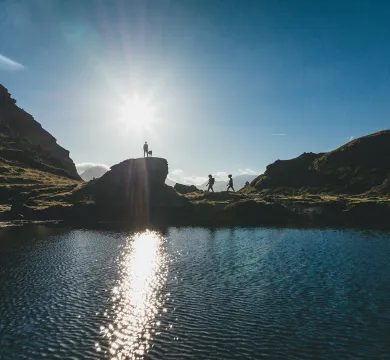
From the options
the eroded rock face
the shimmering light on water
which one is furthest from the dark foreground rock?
the shimmering light on water

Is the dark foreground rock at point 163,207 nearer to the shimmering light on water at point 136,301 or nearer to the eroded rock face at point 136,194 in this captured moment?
the eroded rock face at point 136,194

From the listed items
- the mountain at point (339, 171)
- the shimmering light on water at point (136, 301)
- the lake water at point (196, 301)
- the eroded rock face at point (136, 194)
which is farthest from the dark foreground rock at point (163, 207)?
the shimmering light on water at point (136, 301)

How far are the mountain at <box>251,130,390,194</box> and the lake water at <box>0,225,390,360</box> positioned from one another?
90.3 m

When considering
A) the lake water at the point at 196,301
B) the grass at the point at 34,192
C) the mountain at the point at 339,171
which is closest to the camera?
the lake water at the point at 196,301

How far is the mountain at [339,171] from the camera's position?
157750mm

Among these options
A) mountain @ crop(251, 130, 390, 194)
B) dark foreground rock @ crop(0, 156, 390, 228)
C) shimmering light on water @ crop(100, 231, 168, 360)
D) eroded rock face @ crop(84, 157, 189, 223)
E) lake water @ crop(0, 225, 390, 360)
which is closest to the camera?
lake water @ crop(0, 225, 390, 360)

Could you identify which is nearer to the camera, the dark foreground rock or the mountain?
the dark foreground rock

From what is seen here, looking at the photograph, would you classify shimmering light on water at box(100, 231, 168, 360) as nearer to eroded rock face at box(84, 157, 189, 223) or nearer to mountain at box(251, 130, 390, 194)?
eroded rock face at box(84, 157, 189, 223)

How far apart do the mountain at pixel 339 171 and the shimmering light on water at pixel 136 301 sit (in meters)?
116

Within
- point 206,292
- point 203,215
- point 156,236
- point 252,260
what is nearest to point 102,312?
point 206,292

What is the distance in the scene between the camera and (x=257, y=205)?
12119 centimetres

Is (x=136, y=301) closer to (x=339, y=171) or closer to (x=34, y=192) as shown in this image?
(x=34, y=192)

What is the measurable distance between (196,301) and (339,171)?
505ft

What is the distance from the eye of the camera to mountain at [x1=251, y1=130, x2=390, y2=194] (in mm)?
157750
